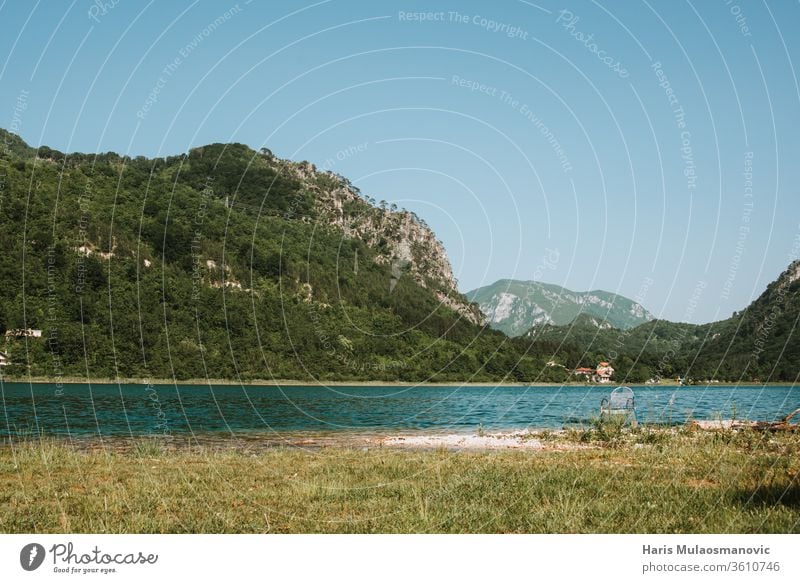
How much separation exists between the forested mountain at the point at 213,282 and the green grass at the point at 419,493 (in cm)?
7185

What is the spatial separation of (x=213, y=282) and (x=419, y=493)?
118352 mm

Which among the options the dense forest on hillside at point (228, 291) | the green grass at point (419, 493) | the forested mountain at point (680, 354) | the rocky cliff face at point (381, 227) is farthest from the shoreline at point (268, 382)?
the green grass at point (419, 493)

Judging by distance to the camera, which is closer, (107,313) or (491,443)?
(491,443)

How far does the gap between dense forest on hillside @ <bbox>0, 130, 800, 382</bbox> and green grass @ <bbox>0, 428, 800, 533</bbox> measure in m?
75.3

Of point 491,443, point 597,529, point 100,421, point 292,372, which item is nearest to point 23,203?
point 292,372

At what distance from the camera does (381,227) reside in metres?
146

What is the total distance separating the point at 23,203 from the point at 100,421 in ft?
227

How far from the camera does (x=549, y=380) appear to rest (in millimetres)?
175250

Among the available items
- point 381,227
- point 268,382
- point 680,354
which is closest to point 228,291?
point 268,382

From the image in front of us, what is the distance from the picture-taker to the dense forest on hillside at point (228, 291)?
99.5 m

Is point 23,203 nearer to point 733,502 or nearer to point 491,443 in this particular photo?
point 491,443

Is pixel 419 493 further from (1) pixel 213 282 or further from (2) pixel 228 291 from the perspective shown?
(1) pixel 213 282

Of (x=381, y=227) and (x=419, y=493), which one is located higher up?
(x=381, y=227)
